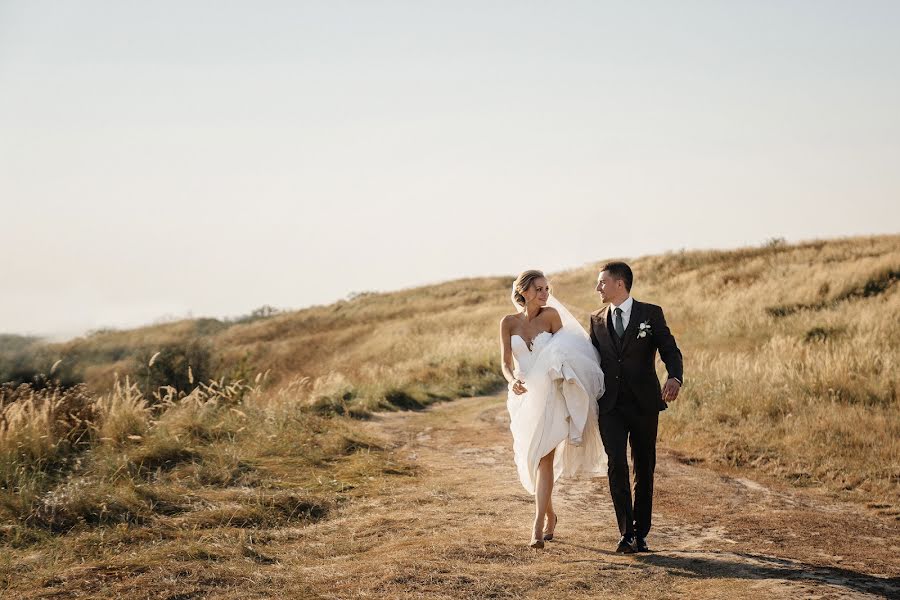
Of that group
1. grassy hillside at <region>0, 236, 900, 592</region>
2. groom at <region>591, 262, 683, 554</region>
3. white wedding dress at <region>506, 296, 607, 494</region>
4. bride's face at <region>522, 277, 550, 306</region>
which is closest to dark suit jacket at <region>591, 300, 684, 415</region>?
groom at <region>591, 262, 683, 554</region>

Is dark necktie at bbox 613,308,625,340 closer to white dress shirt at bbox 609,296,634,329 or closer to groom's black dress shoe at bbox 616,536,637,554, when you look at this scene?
white dress shirt at bbox 609,296,634,329

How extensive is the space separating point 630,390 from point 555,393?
23.4 inches

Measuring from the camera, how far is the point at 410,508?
8.68 m

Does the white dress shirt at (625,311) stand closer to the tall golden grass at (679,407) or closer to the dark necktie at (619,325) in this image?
the dark necktie at (619,325)

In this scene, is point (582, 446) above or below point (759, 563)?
above

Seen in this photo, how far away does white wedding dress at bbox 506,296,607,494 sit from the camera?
22.6 feet

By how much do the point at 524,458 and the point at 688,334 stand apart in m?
17.0

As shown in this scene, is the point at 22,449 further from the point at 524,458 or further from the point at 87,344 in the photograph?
the point at 87,344

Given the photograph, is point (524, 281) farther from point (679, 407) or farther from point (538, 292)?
point (679, 407)

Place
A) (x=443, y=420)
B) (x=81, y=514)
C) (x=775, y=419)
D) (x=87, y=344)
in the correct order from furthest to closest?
1. (x=87, y=344)
2. (x=443, y=420)
3. (x=775, y=419)
4. (x=81, y=514)

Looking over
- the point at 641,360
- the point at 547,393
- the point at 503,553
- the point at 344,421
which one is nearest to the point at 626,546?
the point at 503,553

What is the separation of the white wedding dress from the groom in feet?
0.48

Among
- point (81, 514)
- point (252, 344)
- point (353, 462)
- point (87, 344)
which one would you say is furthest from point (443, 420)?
point (87, 344)

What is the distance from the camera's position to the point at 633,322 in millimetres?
6832
